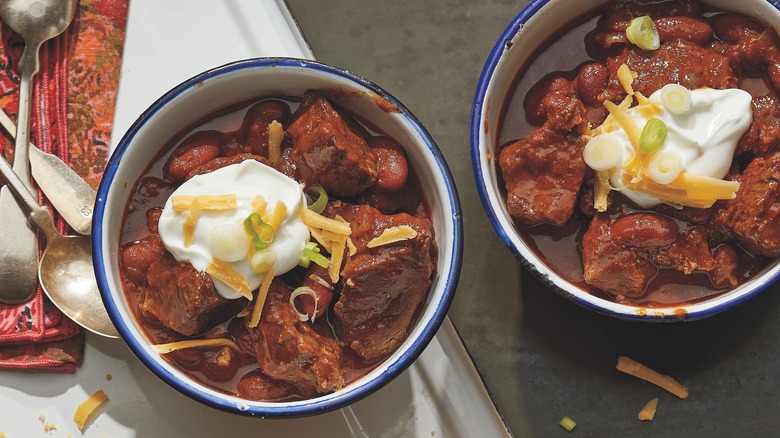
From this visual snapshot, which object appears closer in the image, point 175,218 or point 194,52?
point 175,218

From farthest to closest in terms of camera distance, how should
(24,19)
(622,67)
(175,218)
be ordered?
Result: (24,19), (622,67), (175,218)

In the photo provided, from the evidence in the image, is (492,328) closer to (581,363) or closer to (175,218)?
(581,363)

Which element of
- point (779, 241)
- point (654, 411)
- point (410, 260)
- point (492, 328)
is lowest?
point (654, 411)

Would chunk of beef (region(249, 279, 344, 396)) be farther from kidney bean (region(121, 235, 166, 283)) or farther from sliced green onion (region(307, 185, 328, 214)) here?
kidney bean (region(121, 235, 166, 283))

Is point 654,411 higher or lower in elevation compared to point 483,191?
lower

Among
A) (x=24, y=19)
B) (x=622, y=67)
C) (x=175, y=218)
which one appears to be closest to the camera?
(x=175, y=218)

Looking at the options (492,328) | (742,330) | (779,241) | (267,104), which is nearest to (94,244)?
(267,104)
